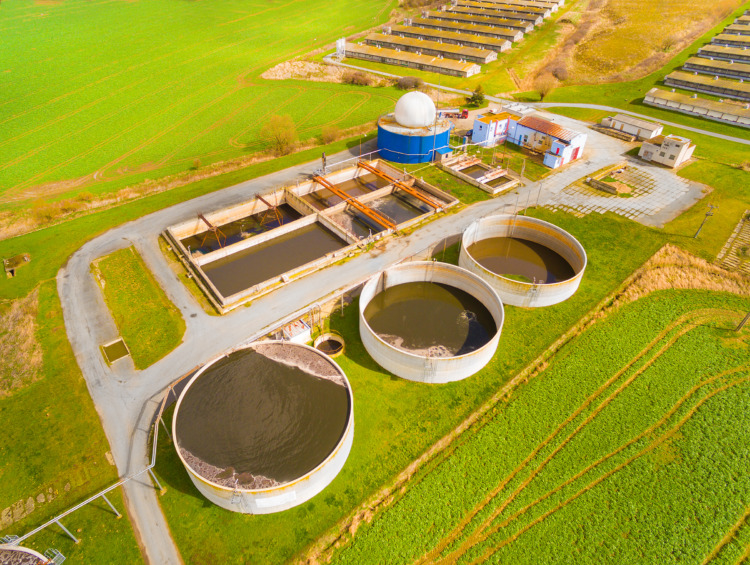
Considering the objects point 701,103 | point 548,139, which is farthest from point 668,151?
point 701,103

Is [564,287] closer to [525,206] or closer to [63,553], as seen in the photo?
[525,206]

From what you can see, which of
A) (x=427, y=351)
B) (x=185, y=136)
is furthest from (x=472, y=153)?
(x=185, y=136)

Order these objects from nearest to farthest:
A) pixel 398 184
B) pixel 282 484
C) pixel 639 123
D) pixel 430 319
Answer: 1. pixel 282 484
2. pixel 430 319
3. pixel 398 184
4. pixel 639 123

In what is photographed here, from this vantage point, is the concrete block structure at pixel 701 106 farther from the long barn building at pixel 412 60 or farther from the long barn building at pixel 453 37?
the long barn building at pixel 453 37

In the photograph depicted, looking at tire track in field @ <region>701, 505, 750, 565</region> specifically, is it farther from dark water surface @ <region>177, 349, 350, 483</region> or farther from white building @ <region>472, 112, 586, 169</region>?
white building @ <region>472, 112, 586, 169</region>

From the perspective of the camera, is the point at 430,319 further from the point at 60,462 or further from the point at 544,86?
the point at 544,86

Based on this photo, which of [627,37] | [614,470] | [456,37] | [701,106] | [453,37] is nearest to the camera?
[614,470]
